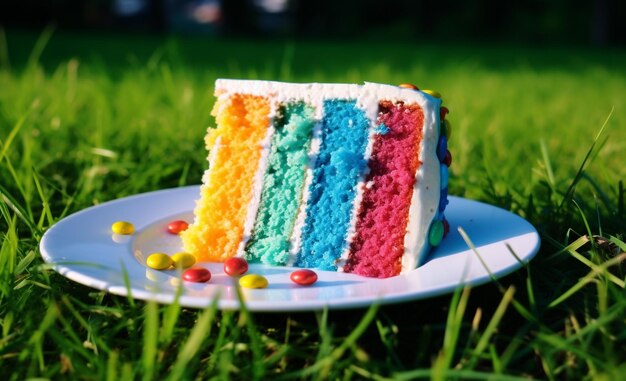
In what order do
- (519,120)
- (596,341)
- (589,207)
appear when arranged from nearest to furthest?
(596,341)
(589,207)
(519,120)

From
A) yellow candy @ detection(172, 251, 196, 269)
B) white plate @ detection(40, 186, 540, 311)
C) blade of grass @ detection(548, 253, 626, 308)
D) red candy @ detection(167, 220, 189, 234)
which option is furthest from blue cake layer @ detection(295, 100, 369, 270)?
blade of grass @ detection(548, 253, 626, 308)

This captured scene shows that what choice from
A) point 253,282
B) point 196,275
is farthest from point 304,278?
point 196,275

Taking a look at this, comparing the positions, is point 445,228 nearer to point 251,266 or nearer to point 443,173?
point 443,173

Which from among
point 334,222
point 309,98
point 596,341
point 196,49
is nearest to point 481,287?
point 596,341

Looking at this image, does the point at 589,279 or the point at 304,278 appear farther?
the point at 304,278

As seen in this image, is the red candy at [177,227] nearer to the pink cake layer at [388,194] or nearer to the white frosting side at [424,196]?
the pink cake layer at [388,194]

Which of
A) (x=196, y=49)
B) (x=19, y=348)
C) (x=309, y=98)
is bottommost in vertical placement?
(x=196, y=49)

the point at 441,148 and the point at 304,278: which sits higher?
the point at 441,148

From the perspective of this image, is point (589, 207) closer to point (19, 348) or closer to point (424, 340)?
point (424, 340)
